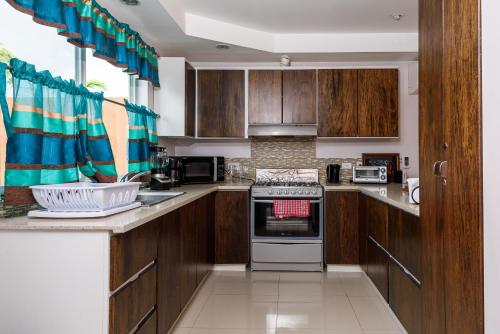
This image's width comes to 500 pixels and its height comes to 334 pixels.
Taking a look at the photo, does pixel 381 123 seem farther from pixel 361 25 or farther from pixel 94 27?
pixel 94 27

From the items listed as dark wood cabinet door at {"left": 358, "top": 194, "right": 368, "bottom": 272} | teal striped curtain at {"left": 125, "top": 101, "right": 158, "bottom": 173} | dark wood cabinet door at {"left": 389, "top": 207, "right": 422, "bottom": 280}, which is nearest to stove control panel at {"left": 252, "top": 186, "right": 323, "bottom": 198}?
dark wood cabinet door at {"left": 358, "top": 194, "right": 368, "bottom": 272}

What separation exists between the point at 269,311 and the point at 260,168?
200cm

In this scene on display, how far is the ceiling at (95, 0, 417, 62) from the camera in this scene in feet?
10.8

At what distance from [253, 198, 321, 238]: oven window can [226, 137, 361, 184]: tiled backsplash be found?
2.34 feet

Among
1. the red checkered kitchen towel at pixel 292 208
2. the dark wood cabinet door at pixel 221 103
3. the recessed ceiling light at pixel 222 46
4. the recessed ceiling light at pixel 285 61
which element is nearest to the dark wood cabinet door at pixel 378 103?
the recessed ceiling light at pixel 285 61

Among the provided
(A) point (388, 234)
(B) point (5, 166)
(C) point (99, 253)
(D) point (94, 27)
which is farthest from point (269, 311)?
(D) point (94, 27)

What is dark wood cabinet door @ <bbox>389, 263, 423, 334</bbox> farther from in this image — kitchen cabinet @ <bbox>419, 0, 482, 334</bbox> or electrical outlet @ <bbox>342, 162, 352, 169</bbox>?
electrical outlet @ <bbox>342, 162, 352, 169</bbox>

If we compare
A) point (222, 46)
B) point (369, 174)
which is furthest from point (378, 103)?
point (222, 46)

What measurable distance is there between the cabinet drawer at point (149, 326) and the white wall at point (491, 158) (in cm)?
148

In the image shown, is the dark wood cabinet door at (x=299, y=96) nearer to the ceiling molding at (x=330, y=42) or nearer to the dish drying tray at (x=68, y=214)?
the ceiling molding at (x=330, y=42)

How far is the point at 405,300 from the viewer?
2.44 metres

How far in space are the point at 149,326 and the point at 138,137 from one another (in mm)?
1789

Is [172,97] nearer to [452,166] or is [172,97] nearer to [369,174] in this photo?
[369,174]

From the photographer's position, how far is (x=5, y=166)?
6.08 feet
